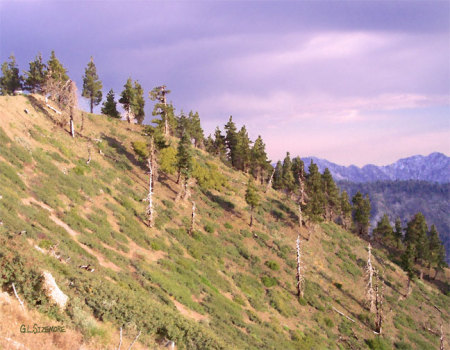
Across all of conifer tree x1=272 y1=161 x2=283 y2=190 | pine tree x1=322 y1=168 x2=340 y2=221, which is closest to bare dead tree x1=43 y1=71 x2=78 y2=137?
conifer tree x1=272 y1=161 x2=283 y2=190

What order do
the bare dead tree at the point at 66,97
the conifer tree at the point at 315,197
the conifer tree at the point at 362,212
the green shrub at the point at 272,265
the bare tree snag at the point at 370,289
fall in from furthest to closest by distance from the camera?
1. the conifer tree at the point at 362,212
2. the conifer tree at the point at 315,197
3. the green shrub at the point at 272,265
4. the bare dead tree at the point at 66,97
5. the bare tree snag at the point at 370,289

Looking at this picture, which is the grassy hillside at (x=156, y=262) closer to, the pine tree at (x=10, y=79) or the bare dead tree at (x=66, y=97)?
the bare dead tree at (x=66, y=97)

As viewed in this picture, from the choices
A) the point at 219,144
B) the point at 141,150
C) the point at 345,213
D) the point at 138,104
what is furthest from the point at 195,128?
the point at 345,213

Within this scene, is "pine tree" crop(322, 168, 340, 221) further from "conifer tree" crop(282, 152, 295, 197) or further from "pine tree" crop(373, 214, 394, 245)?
"pine tree" crop(373, 214, 394, 245)

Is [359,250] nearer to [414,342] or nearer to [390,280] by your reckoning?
[390,280]

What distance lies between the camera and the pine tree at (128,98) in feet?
196

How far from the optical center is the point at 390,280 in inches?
2164

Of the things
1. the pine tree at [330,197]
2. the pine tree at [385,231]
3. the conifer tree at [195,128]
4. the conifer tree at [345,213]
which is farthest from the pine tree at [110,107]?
the pine tree at [385,231]

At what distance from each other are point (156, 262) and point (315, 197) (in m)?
38.0

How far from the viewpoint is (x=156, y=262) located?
2505cm

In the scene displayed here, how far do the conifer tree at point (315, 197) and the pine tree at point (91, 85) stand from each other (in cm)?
5128

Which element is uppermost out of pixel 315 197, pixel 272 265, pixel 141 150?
pixel 141 150

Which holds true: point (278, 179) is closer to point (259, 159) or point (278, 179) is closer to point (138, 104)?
point (259, 159)

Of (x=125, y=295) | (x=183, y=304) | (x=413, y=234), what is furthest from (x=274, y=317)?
(x=413, y=234)
